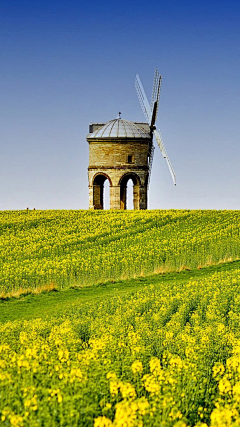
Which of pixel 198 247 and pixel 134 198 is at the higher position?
pixel 134 198

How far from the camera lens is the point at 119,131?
68.9m

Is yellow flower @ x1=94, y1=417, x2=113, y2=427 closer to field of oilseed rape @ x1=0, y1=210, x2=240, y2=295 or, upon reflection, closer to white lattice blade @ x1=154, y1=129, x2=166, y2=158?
field of oilseed rape @ x1=0, y1=210, x2=240, y2=295

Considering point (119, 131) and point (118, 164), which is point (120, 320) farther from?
point (119, 131)

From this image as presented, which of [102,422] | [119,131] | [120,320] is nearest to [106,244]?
[120,320]

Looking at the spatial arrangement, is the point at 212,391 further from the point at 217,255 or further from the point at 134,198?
the point at 134,198

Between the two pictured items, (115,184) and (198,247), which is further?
(115,184)

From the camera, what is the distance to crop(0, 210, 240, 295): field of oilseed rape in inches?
1316

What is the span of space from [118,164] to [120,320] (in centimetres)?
5075

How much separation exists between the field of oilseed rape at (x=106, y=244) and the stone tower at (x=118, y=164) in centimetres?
883

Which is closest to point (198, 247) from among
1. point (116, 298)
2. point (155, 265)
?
point (155, 265)

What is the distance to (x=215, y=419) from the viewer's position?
338 inches

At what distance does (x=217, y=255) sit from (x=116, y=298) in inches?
609

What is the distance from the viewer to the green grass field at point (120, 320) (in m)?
9.38

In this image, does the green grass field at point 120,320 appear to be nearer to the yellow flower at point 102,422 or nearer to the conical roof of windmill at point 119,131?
the yellow flower at point 102,422
